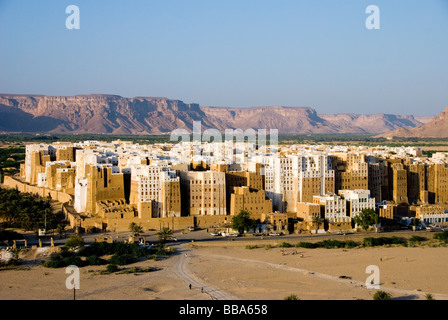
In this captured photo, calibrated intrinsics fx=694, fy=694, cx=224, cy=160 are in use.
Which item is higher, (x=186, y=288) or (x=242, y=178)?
(x=242, y=178)

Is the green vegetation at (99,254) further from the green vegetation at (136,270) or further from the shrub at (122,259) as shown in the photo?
the green vegetation at (136,270)

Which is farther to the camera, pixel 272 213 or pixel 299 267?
pixel 272 213

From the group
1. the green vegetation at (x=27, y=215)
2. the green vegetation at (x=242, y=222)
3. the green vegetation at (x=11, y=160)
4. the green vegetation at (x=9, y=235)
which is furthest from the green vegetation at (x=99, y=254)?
the green vegetation at (x=11, y=160)

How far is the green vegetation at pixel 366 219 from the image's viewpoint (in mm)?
66369

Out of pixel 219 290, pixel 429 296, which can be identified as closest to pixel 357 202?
pixel 429 296

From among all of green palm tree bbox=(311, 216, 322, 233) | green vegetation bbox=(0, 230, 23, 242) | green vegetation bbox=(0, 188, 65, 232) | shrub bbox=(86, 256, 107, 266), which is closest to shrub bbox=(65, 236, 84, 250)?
shrub bbox=(86, 256, 107, 266)

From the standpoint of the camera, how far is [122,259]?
50.4m

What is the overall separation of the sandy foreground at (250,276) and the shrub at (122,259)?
863 mm

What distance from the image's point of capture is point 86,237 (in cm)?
6006

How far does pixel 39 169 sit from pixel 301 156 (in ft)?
123

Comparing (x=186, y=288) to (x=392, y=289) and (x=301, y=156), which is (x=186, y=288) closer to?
(x=392, y=289)
